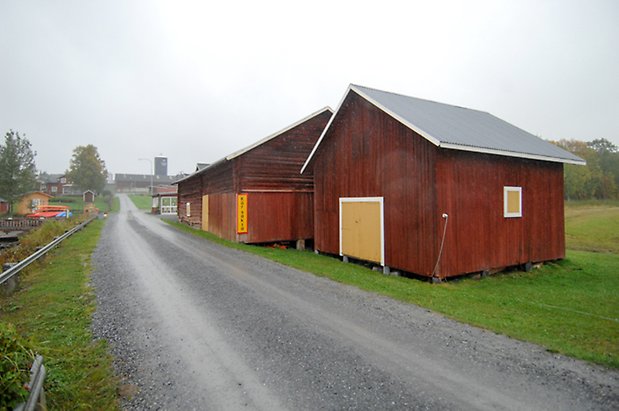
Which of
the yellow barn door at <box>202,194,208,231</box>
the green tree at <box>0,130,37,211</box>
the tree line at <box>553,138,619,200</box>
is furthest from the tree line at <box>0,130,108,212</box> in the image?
the tree line at <box>553,138,619,200</box>

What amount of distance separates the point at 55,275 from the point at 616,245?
32663 mm

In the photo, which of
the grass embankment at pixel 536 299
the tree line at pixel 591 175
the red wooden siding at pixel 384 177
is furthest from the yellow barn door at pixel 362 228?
the tree line at pixel 591 175

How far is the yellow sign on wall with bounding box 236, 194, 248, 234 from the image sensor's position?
1762 centimetres

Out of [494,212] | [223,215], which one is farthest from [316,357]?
[223,215]

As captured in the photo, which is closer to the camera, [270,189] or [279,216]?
[270,189]

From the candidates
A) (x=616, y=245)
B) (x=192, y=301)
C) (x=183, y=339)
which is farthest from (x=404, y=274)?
(x=616, y=245)

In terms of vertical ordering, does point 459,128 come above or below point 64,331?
above

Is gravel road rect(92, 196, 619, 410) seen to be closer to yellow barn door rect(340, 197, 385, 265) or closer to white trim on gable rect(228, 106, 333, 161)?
yellow barn door rect(340, 197, 385, 265)

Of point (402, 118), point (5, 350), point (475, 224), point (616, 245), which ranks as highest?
point (402, 118)

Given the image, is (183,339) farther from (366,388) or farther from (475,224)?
(475,224)

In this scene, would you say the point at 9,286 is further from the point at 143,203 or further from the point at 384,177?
the point at 143,203

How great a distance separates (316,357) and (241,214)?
13.4 metres

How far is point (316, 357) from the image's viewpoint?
497 centimetres

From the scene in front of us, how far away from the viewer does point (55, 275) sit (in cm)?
991
